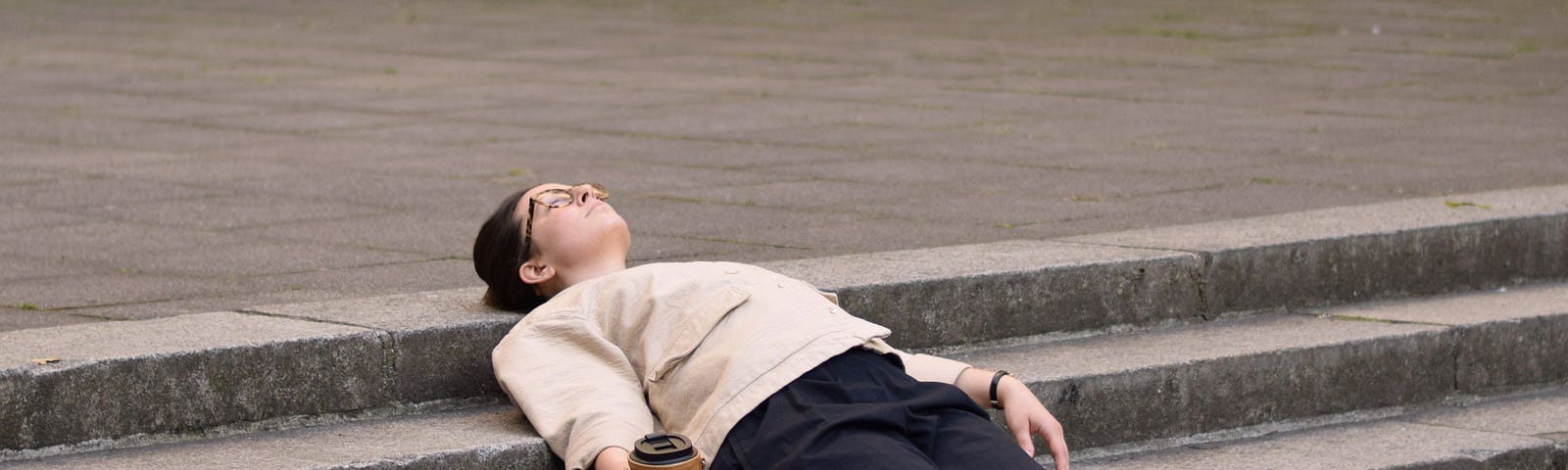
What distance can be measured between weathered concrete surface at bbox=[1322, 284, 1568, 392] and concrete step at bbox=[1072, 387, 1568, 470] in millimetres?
142

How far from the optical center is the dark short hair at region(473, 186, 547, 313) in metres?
3.76

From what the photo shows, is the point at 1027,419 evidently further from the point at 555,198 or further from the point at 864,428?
the point at 555,198

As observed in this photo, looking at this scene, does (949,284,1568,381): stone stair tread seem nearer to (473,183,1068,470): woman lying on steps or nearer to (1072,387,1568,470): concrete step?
(1072,387,1568,470): concrete step

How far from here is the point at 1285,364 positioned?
4207 mm

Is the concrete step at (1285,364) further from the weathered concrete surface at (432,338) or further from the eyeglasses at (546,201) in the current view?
the weathered concrete surface at (432,338)

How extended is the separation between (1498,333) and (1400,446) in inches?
23.7

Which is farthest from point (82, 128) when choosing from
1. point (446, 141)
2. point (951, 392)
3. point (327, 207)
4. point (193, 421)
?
point (951, 392)

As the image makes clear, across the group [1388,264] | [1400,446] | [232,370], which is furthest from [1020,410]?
[1388,264]

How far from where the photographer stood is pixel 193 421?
11.4ft

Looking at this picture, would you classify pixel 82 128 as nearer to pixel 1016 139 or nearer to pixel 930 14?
pixel 1016 139

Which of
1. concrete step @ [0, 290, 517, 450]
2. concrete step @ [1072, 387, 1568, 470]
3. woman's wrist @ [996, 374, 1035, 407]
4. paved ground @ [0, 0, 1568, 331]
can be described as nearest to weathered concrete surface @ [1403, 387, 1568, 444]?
concrete step @ [1072, 387, 1568, 470]

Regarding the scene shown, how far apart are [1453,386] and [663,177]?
254cm

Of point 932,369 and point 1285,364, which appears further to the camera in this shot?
point 1285,364

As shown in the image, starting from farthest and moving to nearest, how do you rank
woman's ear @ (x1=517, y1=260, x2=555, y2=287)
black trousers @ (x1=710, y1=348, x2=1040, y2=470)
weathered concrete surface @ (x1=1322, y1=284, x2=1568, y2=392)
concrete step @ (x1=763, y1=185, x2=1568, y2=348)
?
weathered concrete surface @ (x1=1322, y1=284, x2=1568, y2=392) → concrete step @ (x1=763, y1=185, x2=1568, y2=348) → woman's ear @ (x1=517, y1=260, x2=555, y2=287) → black trousers @ (x1=710, y1=348, x2=1040, y2=470)
